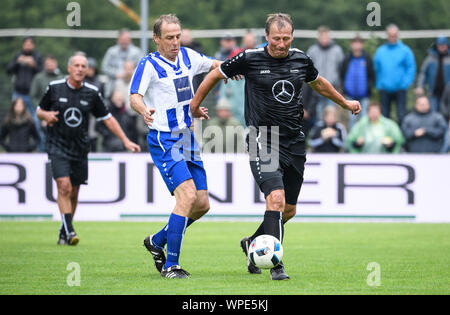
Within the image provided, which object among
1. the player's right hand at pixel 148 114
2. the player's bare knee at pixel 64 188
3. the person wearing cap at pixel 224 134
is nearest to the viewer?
the player's right hand at pixel 148 114

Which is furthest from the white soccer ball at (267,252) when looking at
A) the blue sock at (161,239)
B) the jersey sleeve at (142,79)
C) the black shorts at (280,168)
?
the jersey sleeve at (142,79)

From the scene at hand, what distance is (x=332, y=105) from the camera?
62.6ft

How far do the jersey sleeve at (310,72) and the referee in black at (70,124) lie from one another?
4.48m

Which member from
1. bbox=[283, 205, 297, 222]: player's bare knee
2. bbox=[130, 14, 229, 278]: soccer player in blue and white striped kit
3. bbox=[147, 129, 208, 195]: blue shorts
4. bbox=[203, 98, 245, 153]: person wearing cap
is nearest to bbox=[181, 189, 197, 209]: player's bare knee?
bbox=[130, 14, 229, 278]: soccer player in blue and white striped kit

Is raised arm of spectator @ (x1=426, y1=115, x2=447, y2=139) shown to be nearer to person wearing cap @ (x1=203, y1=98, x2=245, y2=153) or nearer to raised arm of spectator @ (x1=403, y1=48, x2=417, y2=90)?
raised arm of spectator @ (x1=403, y1=48, x2=417, y2=90)

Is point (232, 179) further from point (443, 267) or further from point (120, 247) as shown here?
point (443, 267)

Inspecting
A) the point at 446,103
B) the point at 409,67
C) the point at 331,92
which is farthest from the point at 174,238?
the point at 446,103

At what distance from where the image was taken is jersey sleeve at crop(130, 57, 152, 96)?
30.6ft

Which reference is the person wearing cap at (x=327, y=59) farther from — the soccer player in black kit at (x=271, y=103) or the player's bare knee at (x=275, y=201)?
the player's bare knee at (x=275, y=201)

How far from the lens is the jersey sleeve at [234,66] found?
9133 mm

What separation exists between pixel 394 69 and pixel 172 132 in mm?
10257

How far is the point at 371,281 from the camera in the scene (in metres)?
8.84

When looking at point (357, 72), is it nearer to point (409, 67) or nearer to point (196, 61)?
point (409, 67)

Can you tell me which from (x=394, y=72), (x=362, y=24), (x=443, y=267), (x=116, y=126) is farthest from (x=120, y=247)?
(x=362, y=24)
